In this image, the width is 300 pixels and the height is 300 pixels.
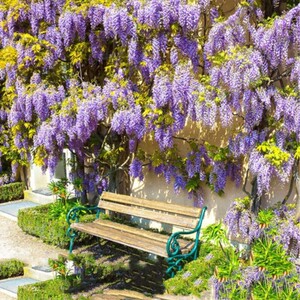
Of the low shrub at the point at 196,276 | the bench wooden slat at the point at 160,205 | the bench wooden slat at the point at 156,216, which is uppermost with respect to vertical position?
the bench wooden slat at the point at 160,205

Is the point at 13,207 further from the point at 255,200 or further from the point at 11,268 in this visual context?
the point at 255,200

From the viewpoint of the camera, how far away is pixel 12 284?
297 inches

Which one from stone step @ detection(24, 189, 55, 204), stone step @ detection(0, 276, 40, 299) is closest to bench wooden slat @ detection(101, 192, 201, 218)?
stone step @ detection(0, 276, 40, 299)

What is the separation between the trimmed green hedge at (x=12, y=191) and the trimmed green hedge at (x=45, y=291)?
4.35m

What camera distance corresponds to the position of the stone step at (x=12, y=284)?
7.23 m

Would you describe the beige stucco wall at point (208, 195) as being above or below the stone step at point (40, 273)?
above

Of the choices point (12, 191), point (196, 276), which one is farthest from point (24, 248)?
point (196, 276)

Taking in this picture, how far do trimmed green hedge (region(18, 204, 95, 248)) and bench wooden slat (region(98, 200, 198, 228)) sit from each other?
0.58 meters

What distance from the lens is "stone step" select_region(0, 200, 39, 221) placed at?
1025cm

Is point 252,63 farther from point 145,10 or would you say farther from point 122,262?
point 122,262

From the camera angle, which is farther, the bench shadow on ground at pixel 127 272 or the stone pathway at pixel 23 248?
the stone pathway at pixel 23 248

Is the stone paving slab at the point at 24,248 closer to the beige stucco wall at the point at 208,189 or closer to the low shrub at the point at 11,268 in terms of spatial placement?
the low shrub at the point at 11,268

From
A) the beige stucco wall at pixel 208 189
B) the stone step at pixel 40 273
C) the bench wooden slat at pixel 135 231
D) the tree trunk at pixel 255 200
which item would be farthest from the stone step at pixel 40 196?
the tree trunk at pixel 255 200

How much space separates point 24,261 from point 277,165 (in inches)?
152
